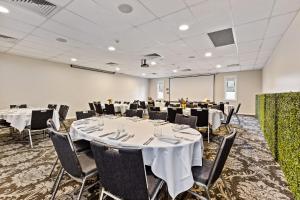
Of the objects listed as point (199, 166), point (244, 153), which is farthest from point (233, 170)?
point (199, 166)

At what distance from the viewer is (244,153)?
3164 mm

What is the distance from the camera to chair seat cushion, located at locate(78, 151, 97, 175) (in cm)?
147

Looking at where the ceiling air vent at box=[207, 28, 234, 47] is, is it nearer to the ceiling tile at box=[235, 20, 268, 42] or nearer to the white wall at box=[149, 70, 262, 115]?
the ceiling tile at box=[235, 20, 268, 42]

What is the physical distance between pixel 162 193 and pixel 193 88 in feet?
31.4

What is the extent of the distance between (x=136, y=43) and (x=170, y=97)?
798 cm

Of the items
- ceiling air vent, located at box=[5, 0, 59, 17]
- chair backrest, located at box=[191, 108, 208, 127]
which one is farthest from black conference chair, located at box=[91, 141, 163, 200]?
chair backrest, located at box=[191, 108, 208, 127]

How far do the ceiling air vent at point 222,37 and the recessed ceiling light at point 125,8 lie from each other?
6.91 ft

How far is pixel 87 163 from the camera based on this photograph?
1.62 meters

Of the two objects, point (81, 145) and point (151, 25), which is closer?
point (81, 145)

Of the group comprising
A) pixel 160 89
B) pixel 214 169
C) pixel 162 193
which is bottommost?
pixel 162 193

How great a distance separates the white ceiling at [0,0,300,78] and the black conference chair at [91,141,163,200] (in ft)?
7.89

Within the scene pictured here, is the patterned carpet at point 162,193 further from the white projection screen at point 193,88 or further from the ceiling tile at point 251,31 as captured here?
the white projection screen at point 193,88

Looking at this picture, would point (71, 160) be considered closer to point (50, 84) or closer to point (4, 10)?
point (4, 10)

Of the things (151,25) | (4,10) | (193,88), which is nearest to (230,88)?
(193,88)
